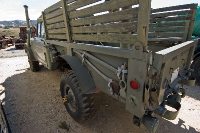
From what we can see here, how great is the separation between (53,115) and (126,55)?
217 cm

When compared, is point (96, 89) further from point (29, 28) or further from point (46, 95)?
point (29, 28)

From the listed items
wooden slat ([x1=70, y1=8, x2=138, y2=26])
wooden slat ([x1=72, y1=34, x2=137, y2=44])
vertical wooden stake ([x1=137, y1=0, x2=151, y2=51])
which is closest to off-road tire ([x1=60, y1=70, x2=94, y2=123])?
wooden slat ([x1=72, y1=34, x2=137, y2=44])

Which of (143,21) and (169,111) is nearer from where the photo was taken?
(143,21)

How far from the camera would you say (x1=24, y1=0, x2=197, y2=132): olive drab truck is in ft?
4.62

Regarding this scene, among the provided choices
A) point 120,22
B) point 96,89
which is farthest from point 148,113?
point 120,22

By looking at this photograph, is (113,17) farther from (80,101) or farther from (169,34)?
(169,34)

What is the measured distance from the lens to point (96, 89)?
7.07 ft

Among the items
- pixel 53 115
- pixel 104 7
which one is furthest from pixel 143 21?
pixel 53 115

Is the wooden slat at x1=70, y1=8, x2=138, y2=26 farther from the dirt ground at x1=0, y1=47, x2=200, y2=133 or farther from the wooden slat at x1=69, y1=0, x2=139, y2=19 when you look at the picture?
the dirt ground at x1=0, y1=47, x2=200, y2=133

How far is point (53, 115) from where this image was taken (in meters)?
2.86

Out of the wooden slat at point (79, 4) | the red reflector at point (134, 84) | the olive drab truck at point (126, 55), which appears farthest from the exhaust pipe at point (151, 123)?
the wooden slat at point (79, 4)

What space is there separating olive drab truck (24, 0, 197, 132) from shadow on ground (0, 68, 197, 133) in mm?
413

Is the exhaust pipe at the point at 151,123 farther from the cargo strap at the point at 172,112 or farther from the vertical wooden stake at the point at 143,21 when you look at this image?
the vertical wooden stake at the point at 143,21

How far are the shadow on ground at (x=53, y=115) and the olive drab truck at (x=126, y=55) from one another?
16.3 inches
